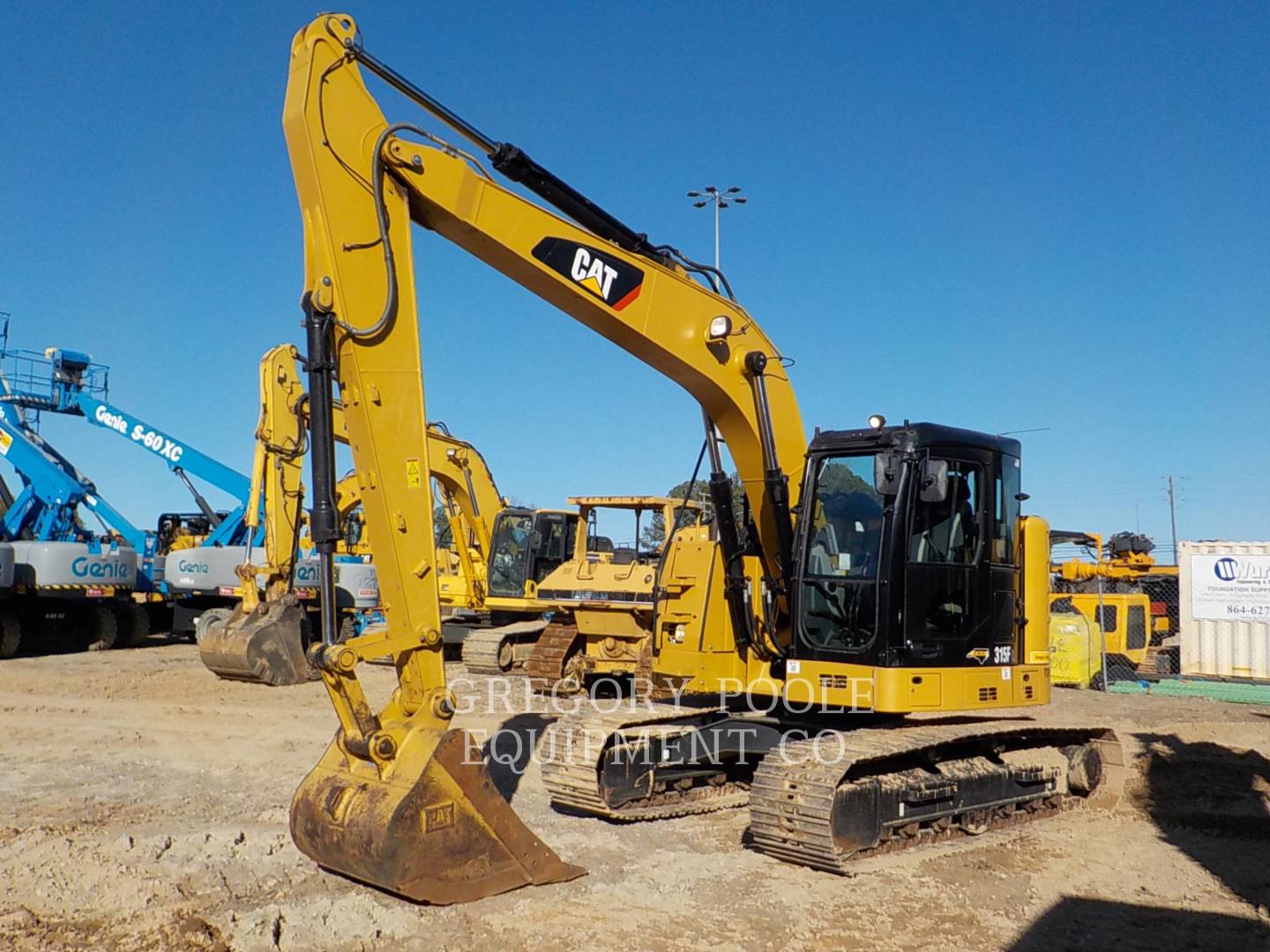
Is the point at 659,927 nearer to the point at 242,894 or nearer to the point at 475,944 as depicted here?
the point at 475,944

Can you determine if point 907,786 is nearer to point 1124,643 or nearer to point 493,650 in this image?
point 493,650

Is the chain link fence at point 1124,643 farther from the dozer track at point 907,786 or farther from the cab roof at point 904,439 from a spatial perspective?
the cab roof at point 904,439

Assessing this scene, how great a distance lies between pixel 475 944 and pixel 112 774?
217 inches

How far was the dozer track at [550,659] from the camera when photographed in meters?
14.3

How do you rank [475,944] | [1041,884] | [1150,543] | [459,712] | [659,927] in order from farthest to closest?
[1150,543] < [459,712] < [1041,884] < [659,927] < [475,944]

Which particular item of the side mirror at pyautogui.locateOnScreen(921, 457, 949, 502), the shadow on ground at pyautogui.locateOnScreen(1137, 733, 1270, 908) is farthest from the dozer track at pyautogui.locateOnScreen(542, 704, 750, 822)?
the shadow on ground at pyautogui.locateOnScreen(1137, 733, 1270, 908)

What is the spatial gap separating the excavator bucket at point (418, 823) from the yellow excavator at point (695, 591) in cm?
2

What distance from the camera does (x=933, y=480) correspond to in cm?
725

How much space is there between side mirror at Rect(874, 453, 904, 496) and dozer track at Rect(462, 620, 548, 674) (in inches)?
380

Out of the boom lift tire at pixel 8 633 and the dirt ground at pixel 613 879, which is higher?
the boom lift tire at pixel 8 633

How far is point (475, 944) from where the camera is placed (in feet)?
17.8

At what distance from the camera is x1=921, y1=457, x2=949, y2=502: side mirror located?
721 centimetres

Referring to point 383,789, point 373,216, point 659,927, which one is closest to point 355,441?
point 373,216

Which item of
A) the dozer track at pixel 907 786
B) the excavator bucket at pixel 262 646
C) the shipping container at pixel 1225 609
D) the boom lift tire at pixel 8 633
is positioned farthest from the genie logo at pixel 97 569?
the shipping container at pixel 1225 609
